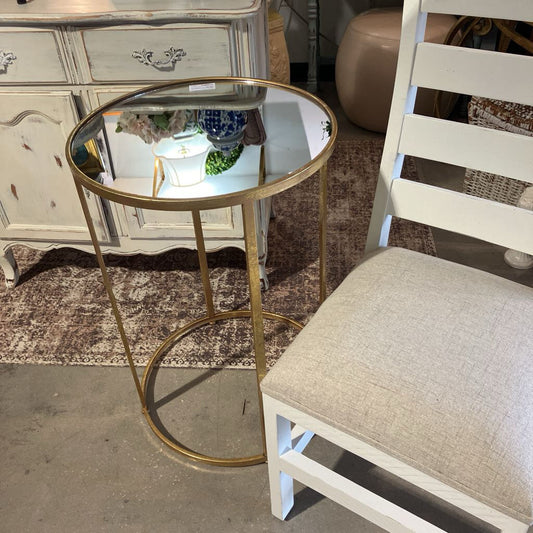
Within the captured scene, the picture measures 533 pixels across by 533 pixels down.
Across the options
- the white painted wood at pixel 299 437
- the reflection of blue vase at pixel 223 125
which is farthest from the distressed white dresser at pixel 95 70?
the white painted wood at pixel 299 437

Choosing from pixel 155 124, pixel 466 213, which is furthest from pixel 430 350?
pixel 155 124

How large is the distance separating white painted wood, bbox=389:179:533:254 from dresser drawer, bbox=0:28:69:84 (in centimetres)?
96

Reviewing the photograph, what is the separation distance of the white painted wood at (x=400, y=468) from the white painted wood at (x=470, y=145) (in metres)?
0.57

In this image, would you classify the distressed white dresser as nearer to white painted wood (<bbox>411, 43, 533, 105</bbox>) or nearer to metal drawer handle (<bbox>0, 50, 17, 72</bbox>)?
metal drawer handle (<bbox>0, 50, 17, 72</bbox>)

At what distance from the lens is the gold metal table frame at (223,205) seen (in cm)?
99

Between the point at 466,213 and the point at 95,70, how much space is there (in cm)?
103

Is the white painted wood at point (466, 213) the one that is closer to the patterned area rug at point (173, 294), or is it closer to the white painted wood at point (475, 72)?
the white painted wood at point (475, 72)

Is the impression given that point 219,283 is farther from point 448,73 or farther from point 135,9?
point 448,73

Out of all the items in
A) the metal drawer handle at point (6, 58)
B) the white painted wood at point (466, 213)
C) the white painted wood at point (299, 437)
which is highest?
the metal drawer handle at point (6, 58)

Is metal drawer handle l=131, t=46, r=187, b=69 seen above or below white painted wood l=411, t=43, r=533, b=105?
below

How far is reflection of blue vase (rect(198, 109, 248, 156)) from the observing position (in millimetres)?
1226

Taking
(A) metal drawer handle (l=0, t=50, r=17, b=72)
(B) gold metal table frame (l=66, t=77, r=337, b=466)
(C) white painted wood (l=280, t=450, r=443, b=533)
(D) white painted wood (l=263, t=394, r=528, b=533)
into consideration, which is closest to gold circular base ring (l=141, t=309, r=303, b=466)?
(B) gold metal table frame (l=66, t=77, r=337, b=466)

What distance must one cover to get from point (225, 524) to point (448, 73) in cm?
105

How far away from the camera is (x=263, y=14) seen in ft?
5.61
